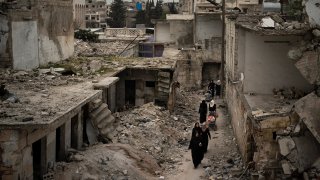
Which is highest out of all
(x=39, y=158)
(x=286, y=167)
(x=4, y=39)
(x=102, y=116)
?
(x=4, y=39)

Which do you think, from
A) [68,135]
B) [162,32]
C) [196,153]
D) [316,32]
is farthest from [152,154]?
[162,32]

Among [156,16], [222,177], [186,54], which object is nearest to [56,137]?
[222,177]

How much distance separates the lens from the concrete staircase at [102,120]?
14759 millimetres

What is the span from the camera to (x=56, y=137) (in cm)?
1293

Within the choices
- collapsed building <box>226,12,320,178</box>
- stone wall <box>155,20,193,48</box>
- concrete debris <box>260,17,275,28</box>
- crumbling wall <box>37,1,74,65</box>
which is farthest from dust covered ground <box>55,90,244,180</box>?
stone wall <box>155,20,193,48</box>

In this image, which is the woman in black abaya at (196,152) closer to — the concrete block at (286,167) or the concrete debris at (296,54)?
the concrete debris at (296,54)

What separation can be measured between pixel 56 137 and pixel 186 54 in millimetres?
16747

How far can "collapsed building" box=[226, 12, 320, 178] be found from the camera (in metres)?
9.84

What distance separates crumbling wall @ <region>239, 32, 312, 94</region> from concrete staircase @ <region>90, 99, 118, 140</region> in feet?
14.5

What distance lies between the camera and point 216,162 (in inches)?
551

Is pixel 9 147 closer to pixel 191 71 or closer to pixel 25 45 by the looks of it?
pixel 25 45

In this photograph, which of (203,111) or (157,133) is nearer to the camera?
(157,133)

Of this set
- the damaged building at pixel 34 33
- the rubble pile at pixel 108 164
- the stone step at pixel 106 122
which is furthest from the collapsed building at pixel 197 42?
the rubble pile at pixel 108 164

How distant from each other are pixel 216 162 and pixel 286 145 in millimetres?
4326
